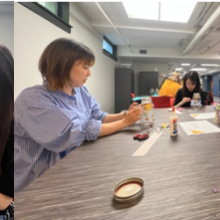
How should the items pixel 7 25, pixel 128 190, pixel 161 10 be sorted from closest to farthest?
1. pixel 7 25
2. pixel 128 190
3. pixel 161 10

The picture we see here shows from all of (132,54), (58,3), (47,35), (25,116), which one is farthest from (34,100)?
(132,54)

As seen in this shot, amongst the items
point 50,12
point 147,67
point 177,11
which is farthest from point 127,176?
point 147,67

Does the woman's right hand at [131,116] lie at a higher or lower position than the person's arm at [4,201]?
higher

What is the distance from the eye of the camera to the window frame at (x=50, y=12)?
1.64 meters

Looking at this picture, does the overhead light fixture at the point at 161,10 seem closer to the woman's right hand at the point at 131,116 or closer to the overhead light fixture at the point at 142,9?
the overhead light fixture at the point at 142,9

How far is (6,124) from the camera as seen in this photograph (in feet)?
0.94

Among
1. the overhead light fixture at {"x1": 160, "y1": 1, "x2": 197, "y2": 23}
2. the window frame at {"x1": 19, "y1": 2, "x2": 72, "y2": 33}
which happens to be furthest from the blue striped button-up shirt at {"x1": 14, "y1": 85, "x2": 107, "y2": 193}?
the overhead light fixture at {"x1": 160, "y1": 1, "x2": 197, "y2": 23}

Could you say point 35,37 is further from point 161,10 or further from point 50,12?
point 161,10

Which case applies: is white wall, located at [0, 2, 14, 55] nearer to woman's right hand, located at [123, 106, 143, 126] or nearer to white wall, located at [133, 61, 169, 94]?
woman's right hand, located at [123, 106, 143, 126]

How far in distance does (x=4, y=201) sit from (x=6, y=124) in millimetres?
138

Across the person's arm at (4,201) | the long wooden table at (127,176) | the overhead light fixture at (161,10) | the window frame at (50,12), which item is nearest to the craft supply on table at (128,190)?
the long wooden table at (127,176)

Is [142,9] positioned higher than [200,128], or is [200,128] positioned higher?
[142,9]

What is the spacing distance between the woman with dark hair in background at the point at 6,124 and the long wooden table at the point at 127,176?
8 centimetres

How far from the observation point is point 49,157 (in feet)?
2.36
